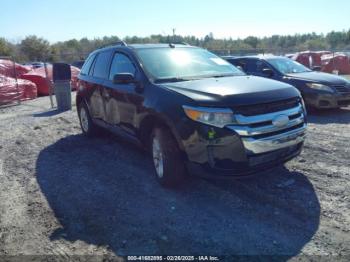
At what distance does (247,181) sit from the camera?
Result: 4469mm

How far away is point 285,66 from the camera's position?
9688 millimetres

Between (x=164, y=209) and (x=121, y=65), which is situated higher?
(x=121, y=65)

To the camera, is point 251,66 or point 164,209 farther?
point 251,66

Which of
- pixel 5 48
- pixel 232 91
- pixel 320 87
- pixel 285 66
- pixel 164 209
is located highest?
pixel 5 48

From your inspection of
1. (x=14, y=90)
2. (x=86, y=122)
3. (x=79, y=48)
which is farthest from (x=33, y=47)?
(x=86, y=122)

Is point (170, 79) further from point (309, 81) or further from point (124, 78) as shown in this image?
point (309, 81)

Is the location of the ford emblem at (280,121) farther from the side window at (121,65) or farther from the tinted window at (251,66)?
the tinted window at (251,66)

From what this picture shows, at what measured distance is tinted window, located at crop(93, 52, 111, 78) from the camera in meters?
5.96

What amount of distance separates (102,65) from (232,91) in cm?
312

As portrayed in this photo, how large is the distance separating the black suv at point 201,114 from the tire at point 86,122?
162 centimetres

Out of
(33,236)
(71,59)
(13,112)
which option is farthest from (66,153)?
(71,59)

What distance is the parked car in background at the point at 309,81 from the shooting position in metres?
8.52

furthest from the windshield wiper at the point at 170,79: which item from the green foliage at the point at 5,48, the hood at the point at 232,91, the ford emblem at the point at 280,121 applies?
the green foliage at the point at 5,48

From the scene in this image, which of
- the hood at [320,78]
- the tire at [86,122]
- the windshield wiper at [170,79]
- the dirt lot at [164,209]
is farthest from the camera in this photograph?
the hood at [320,78]
